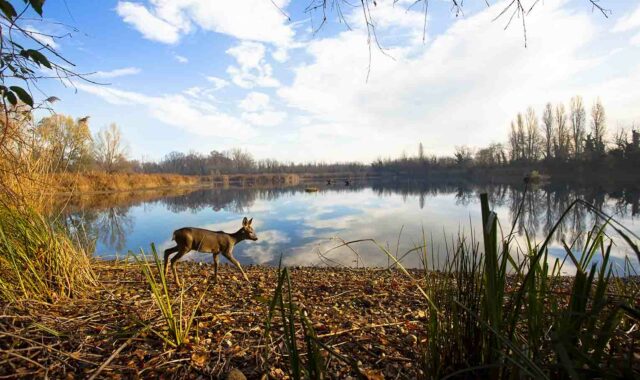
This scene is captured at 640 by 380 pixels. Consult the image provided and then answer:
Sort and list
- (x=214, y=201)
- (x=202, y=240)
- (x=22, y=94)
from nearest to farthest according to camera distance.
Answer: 1. (x=22, y=94)
2. (x=202, y=240)
3. (x=214, y=201)

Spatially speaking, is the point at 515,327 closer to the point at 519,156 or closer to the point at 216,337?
the point at 216,337

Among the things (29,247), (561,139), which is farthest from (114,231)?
(561,139)

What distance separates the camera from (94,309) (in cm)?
304

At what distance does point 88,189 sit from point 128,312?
43.2 m

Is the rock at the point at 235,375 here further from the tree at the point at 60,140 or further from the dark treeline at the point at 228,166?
the dark treeline at the point at 228,166

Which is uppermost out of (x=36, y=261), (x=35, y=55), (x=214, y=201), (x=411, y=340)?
(x=35, y=55)

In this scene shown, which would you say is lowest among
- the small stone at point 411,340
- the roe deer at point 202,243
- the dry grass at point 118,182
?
the small stone at point 411,340

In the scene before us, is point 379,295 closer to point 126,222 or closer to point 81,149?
point 81,149

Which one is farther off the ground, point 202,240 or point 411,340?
point 202,240

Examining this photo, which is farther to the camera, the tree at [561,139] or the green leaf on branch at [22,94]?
the tree at [561,139]

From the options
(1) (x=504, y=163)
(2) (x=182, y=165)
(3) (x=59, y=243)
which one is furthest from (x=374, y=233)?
(2) (x=182, y=165)

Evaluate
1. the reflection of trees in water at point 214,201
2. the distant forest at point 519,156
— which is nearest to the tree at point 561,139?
the distant forest at point 519,156

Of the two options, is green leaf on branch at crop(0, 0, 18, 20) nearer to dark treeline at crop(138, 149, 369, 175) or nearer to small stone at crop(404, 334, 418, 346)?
small stone at crop(404, 334, 418, 346)

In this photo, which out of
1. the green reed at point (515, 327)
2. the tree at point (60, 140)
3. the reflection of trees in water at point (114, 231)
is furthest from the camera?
the reflection of trees in water at point (114, 231)
